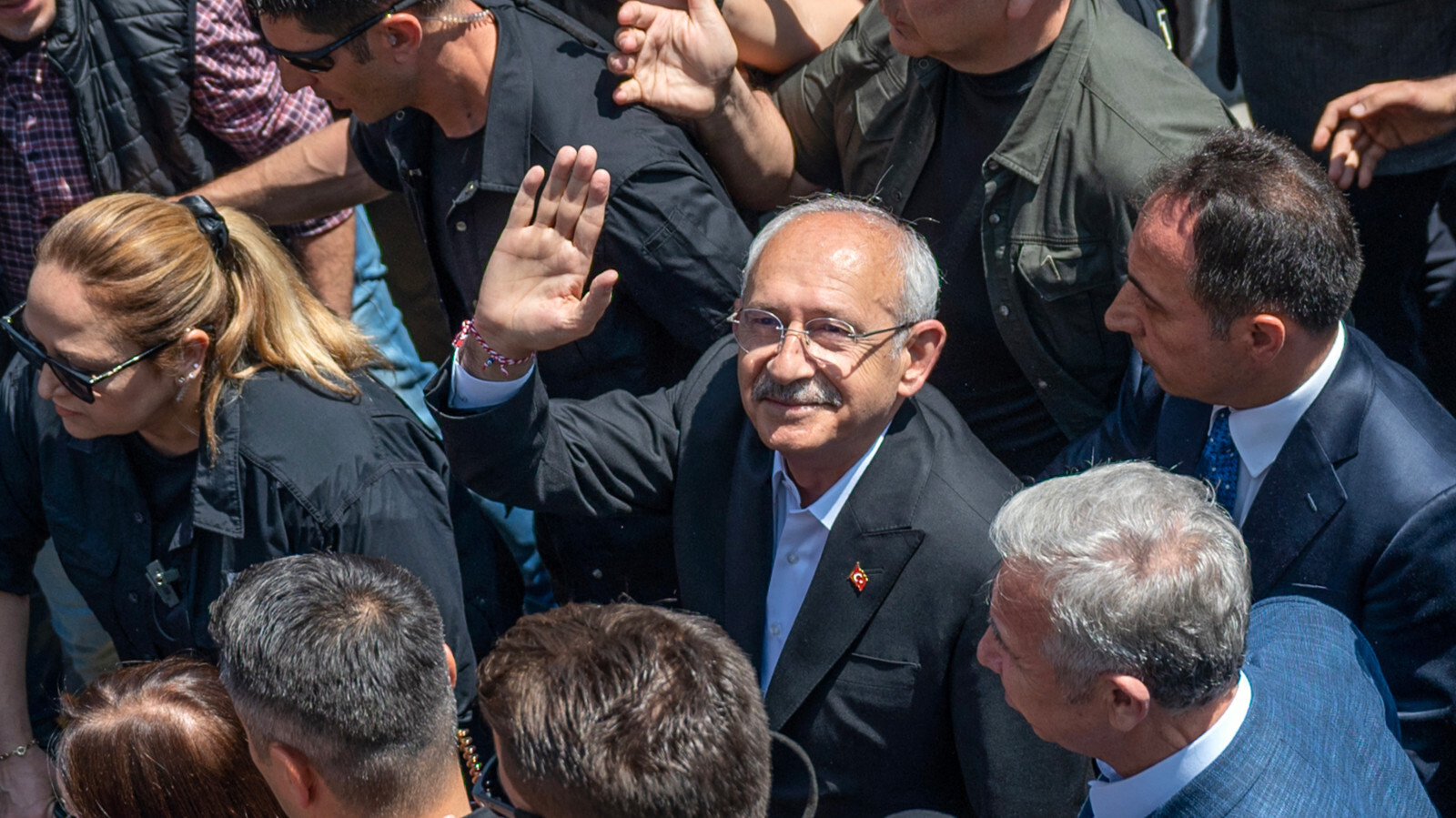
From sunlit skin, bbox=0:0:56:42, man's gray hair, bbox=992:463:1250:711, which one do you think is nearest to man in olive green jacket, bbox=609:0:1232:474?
man's gray hair, bbox=992:463:1250:711

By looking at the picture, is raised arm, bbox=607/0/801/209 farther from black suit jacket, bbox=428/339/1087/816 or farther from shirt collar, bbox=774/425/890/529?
shirt collar, bbox=774/425/890/529

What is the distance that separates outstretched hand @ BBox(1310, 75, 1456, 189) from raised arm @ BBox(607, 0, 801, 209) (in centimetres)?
128

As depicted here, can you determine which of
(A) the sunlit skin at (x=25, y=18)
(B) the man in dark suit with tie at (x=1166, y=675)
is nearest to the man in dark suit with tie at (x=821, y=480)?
(B) the man in dark suit with tie at (x=1166, y=675)

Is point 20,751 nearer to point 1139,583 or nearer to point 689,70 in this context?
point 689,70

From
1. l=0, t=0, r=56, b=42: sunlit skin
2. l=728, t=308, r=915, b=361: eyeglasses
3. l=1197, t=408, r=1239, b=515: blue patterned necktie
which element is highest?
l=0, t=0, r=56, b=42: sunlit skin

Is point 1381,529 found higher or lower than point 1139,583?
lower

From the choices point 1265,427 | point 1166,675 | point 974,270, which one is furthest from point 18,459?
point 1265,427

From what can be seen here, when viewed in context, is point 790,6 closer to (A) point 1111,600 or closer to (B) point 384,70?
(B) point 384,70

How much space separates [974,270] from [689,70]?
78cm

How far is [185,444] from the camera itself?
2992 mm

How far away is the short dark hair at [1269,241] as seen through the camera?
2.47 m

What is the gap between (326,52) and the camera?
3.06 metres

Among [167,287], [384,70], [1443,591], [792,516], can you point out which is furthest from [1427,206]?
[167,287]

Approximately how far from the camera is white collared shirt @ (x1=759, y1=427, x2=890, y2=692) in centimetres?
260
